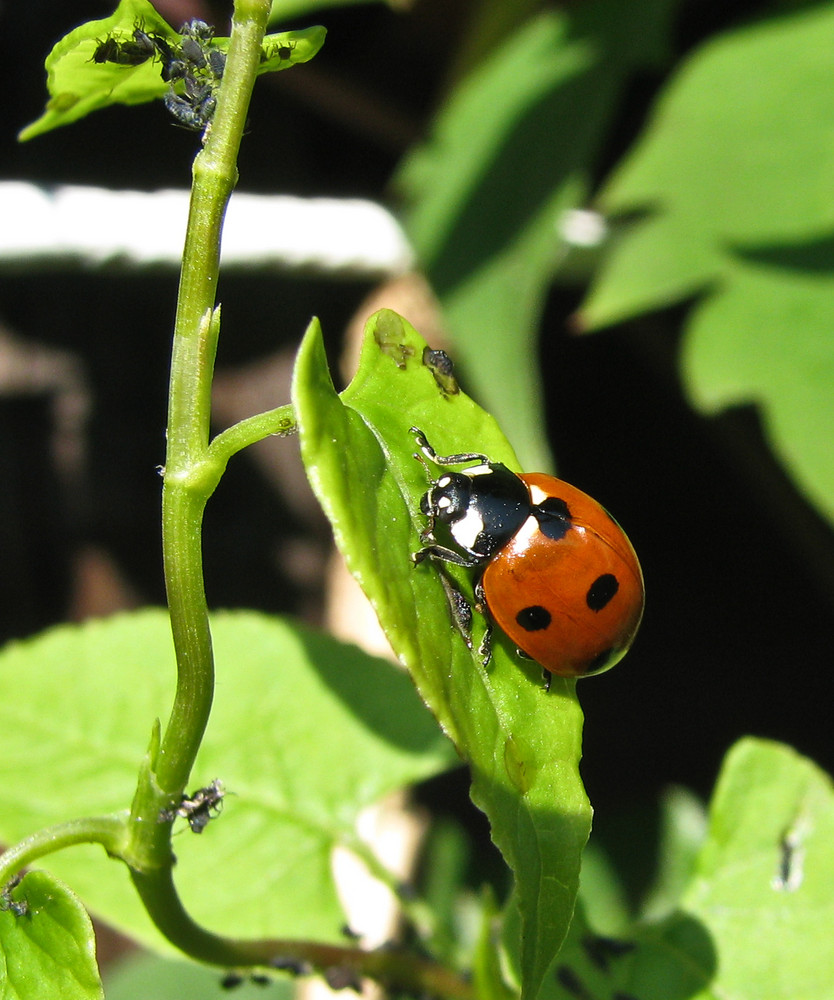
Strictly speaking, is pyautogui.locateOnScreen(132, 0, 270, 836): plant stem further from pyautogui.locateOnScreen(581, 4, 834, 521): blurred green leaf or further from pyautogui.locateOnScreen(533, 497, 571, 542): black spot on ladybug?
pyautogui.locateOnScreen(581, 4, 834, 521): blurred green leaf

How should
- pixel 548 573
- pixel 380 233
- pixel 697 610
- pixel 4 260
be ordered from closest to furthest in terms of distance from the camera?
pixel 548 573, pixel 4 260, pixel 380 233, pixel 697 610

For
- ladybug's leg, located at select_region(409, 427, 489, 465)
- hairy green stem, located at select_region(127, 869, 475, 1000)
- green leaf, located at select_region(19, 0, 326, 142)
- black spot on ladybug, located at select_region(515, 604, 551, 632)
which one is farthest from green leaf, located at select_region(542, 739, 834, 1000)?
green leaf, located at select_region(19, 0, 326, 142)

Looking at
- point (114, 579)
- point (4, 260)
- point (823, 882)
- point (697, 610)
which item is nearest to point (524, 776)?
point (823, 882)

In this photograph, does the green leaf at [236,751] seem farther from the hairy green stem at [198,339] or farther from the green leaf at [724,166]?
the green leaf at [724,166]

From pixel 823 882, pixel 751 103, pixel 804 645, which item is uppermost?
pixel 751 103

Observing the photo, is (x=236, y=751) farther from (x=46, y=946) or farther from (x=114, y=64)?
(x=114, y=64)

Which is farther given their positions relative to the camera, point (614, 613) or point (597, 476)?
point (597, 476)

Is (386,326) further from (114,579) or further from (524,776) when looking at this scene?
(114,579)
